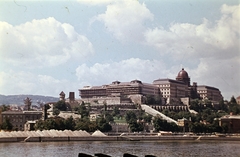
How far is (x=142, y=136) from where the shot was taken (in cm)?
8756

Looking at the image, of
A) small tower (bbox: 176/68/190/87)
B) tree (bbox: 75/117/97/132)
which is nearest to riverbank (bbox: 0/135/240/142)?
tree (bbox: 75/117/97/132)

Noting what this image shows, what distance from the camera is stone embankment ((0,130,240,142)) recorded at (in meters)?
71.4

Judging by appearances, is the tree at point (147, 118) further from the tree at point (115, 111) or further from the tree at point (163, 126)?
the tree at point (115, 111)

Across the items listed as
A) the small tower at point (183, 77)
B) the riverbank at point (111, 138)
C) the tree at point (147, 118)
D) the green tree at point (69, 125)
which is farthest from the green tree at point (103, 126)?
the small tower at point (183, 77)

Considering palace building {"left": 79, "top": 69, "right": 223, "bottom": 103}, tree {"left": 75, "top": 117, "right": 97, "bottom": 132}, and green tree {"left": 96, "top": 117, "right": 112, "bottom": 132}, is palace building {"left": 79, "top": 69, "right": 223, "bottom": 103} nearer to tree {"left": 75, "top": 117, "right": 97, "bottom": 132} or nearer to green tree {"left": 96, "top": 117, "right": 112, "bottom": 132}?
green tree {"left": 96, "top": 117, "right": 112, "bottom": 132}

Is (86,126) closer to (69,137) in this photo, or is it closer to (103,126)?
(103,126)

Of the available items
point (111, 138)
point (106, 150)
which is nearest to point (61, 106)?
point (111, 138)

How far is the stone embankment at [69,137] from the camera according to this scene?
71.4 meters

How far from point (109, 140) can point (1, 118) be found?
27.1 metres

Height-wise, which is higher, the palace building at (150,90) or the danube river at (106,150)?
the palace building at (150,90)

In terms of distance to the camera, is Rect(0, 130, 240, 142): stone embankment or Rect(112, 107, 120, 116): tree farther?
Rect(112, 107, 120, 116): tree

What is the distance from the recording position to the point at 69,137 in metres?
77.0

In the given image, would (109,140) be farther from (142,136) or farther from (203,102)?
(203,102)

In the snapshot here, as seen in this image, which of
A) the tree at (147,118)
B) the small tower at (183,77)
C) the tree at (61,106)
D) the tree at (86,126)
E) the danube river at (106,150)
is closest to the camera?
the danube river at (106,150)
